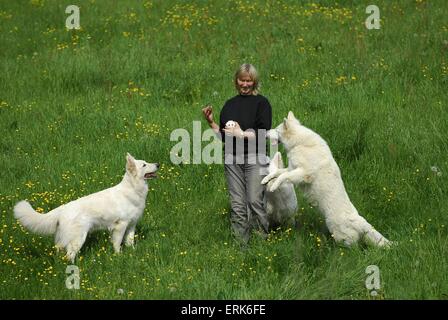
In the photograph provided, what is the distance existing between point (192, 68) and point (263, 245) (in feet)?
18.9

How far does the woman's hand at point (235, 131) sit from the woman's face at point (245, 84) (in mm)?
434

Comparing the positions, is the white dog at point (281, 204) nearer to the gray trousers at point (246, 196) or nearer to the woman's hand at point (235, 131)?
the gray trousers at point (246, 196)

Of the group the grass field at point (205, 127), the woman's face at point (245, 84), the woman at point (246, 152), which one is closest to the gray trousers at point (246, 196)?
the woman at point (246, 152)

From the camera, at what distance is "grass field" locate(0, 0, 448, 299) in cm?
704

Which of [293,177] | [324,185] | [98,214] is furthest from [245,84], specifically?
[98,214]

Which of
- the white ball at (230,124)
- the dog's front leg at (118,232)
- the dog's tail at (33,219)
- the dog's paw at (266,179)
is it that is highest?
the white ball at (230,124)

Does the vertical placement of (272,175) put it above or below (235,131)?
below

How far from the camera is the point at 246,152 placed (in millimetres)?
7902

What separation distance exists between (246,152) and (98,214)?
169 centimetres

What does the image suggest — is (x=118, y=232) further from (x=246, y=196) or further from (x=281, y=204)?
(x=281, y=204)

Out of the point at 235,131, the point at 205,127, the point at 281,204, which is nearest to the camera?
the point at 235,131

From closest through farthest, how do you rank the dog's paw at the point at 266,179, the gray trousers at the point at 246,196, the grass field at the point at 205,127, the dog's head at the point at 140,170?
the grass field at the point at 205,127 → the dog's paw at the point at 266,179 → the gray trousers at the point at 246,196 → the dog's head at the point at 140,170

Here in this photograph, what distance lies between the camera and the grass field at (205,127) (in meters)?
7.04

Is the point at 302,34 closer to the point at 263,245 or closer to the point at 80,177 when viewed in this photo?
the point at 80,177
